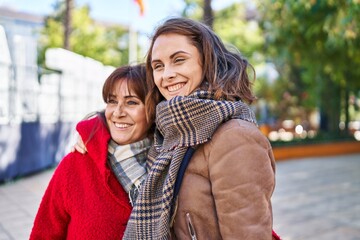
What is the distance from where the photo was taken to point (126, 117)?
2125 millimetres

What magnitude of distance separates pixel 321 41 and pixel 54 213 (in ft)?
33.5

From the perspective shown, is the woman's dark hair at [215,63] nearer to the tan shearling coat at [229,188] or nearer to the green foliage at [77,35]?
the tan shearling coat at [229,188]

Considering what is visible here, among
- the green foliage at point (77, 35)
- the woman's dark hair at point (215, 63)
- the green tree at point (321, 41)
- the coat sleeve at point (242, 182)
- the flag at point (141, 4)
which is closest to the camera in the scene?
the coat sleeve at point (242, 182)

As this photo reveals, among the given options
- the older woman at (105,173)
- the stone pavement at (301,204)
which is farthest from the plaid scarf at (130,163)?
the stone pavement at (301,204)

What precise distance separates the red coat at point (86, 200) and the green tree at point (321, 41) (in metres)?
4.45

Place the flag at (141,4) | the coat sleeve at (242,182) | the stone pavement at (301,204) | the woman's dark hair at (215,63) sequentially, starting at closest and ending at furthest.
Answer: the coat sleeve at (242,182) < the woman's dark hair at (215,63) < the stone pavement at (301,204) < the flag at (141,4)

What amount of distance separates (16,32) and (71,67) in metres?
2.77

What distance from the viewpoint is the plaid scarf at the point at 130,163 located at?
1.95m

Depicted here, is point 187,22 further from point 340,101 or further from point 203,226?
point 340,101

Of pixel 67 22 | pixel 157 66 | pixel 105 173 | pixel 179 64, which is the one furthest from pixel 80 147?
pixel 67 22

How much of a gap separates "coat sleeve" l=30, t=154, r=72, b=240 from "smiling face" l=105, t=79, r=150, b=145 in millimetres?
280

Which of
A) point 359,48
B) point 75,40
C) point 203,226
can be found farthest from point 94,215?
point 75,40

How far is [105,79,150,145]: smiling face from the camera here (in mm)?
2119

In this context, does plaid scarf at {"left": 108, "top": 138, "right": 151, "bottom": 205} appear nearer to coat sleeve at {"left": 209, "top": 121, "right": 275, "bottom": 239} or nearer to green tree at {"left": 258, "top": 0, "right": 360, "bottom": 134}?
coat sleeve at {"left": 209, "top": 121, "right": 275, "bottom": 239}
